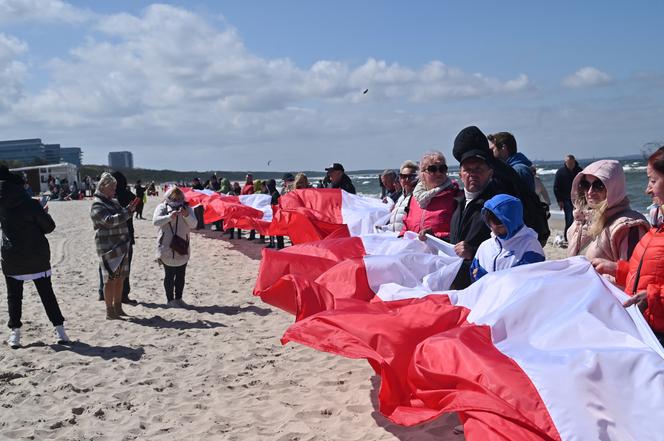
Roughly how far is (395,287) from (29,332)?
486cm

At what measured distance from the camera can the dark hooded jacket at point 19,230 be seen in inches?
251

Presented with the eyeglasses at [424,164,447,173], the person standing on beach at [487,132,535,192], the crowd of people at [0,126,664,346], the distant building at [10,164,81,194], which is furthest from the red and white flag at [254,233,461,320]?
the distant building at [10,164,81,194]

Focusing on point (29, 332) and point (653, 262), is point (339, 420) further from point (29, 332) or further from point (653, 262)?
point (29, 332)

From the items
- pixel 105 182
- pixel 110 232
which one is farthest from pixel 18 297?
pixel 105 182

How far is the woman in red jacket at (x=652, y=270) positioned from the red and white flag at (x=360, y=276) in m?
1.60

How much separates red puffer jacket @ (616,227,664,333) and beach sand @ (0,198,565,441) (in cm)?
167

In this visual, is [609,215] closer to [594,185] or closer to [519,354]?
[594,185]

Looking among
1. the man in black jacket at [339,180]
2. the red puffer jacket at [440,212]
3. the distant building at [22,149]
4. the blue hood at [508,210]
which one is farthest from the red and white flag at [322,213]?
the distant building at [22,149]

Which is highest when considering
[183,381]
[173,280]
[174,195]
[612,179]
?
[612,179]

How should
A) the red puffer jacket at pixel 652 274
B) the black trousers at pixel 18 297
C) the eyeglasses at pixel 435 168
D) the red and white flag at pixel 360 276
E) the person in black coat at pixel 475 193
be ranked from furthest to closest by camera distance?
the black trousers at pixel 18 297 → the eyeglasses at pixel 435 168 → the red and white flag at pixel 360 276 → the person in black coat at pixel 475 193 → the red puffer jacket at pixel 652 274

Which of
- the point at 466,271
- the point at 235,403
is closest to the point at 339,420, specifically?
the point at 235,403

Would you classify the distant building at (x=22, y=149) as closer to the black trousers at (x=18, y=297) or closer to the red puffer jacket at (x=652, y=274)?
the black trousers at (x=18, y=297)

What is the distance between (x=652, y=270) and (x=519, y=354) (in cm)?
79

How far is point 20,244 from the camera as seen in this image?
6.43 meters
